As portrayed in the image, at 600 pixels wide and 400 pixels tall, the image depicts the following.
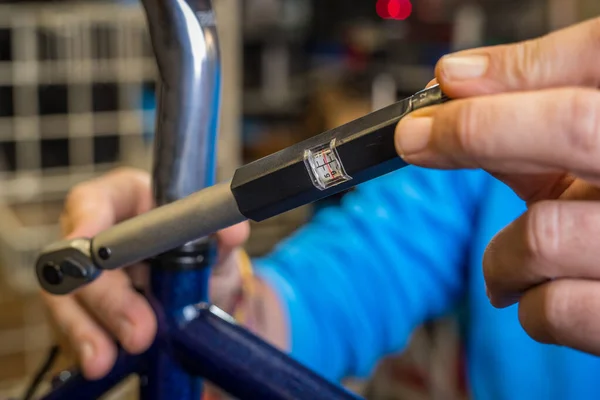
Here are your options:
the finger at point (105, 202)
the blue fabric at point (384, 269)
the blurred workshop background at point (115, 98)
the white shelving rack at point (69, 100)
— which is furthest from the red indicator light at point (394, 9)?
A: the finger at point (105, 202)

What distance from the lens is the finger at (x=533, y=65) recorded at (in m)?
0.22

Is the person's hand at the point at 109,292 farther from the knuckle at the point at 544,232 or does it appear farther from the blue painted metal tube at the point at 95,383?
the knuckle at the point at 544,232

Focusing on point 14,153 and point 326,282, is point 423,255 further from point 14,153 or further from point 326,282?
point 14,153

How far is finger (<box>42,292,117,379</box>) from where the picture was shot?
415 mm

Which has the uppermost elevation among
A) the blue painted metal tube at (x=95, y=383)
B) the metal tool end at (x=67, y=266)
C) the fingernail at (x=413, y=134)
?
the fingernail at (x=413, y=134)

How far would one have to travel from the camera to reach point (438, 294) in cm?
75

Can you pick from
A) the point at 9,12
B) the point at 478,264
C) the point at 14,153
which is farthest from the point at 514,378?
the point at 14,153

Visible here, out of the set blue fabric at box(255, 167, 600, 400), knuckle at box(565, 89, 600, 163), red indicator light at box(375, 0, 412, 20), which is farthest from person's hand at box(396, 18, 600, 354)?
red indicator light at box(375, 0, 412, 20)

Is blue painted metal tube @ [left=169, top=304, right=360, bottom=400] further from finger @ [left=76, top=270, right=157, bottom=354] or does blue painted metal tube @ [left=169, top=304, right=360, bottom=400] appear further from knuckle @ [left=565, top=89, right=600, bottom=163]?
knuckle @ [left=565, top=89, right=600, bottom=163]

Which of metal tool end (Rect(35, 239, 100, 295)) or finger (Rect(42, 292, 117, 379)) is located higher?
metal tool end (Rect(35, 239, 100, 295))

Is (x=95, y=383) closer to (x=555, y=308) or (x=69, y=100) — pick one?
(x=555, y=308)

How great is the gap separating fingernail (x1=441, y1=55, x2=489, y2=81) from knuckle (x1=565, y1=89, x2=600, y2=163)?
3 cm

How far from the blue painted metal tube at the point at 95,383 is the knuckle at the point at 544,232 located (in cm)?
24

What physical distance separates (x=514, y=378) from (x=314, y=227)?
0.25 m
